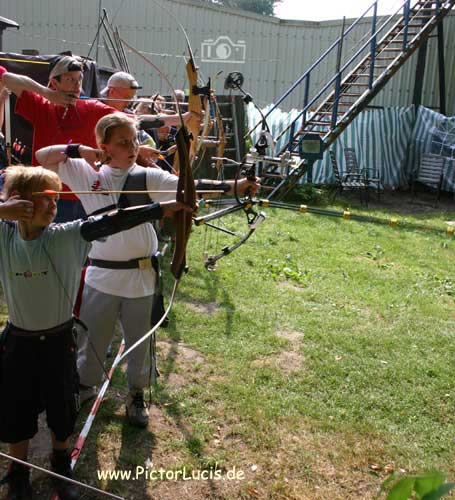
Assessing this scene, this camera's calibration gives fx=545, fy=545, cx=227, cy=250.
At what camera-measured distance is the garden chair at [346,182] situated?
1098cm

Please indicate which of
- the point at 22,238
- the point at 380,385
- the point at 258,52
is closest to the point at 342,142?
the point at 258,52

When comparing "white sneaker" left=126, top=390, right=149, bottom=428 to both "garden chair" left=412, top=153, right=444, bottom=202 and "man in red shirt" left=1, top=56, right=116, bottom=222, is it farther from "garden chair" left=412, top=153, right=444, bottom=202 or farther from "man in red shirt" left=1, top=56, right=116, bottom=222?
"garden chair" left=412, top=153, right=444, bottom=202

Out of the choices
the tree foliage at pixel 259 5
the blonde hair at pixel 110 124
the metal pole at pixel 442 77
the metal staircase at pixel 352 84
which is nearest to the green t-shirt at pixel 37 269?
the blonde hair at pixel 110 124

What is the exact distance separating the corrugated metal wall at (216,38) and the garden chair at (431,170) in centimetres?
230

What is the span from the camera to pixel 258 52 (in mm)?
14289

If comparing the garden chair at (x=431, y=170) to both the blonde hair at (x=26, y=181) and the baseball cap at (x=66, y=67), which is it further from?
the blonde hair at (x=26, y=181)

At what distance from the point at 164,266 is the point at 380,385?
266cm

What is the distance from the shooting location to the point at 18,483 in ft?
7.79

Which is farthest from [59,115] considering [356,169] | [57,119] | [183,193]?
[356,169]

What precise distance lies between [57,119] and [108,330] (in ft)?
4.27

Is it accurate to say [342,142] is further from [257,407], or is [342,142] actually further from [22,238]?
[22,238]

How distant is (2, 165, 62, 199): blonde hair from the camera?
2.10 metres

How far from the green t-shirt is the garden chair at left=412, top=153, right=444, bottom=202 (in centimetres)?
1060

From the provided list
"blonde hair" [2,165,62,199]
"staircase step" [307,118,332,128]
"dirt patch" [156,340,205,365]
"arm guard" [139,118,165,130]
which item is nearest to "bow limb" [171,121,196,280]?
"blonde hair" [2,165,62,199]
